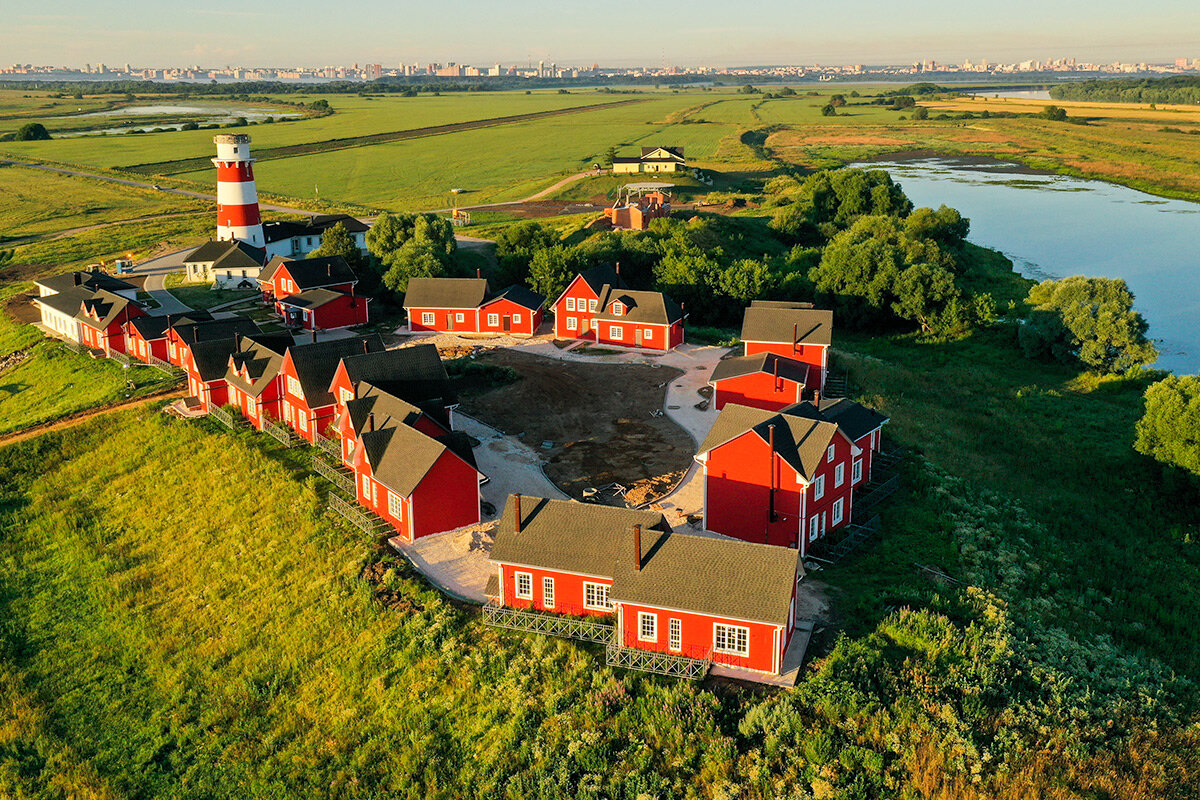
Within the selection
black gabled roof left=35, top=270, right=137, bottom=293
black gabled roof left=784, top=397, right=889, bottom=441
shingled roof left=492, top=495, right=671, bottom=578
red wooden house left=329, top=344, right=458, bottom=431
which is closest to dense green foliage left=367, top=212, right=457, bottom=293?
black gabled roof left=35, top=270, right=137, bottom=293

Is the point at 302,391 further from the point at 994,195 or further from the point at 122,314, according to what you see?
the point at 994,195

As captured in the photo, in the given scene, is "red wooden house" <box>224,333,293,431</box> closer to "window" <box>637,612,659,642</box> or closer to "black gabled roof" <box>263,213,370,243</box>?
"window" <box>637,612,659,642</box>

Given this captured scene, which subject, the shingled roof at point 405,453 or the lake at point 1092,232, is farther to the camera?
the lake at point 1092,232

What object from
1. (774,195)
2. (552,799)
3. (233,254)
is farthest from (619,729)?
(774,195)

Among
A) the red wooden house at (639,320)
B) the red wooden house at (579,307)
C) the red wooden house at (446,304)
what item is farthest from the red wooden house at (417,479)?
the red wooden house at (446,304)

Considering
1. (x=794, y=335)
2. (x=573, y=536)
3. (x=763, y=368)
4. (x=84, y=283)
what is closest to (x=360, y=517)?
(x=573, y=536)

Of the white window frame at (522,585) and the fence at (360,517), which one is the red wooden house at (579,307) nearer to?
the fence at (360,517)
